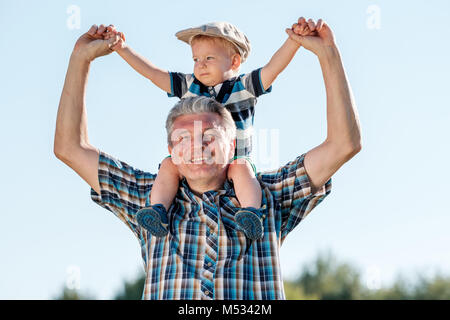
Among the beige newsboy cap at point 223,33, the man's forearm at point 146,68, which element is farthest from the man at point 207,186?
the beige newsboy cap at point 223,33

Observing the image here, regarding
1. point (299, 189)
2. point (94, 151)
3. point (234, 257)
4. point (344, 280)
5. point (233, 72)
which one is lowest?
point (234, 257)

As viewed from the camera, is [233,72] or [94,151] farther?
[233,72]

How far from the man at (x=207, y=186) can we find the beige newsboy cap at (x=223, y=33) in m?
0.63

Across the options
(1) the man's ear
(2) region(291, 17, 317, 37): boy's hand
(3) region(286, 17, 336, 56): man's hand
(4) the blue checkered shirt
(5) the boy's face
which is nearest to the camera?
(3) region(286, 17, 336, 56): man's hand

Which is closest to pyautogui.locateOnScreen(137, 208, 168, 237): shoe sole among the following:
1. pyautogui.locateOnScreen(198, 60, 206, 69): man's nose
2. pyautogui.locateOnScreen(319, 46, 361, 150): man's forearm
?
pyautogui.locateOnScreen(319, 46, 361, 150): man's forearm

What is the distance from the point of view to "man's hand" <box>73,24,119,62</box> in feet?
13.3

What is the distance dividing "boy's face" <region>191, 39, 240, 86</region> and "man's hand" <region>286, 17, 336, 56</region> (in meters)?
0.64

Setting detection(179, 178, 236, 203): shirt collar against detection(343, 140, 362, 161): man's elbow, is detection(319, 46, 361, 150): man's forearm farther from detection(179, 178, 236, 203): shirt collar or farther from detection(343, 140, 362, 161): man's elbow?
detection(179, 178, 236, 203): shirt collar

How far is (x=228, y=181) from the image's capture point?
4.00 metres

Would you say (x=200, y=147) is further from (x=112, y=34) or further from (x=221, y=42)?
(x=221, y=42)

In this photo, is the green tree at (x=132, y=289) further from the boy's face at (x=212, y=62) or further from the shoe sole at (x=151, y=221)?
the shoe sole at (x=151, y=221)
